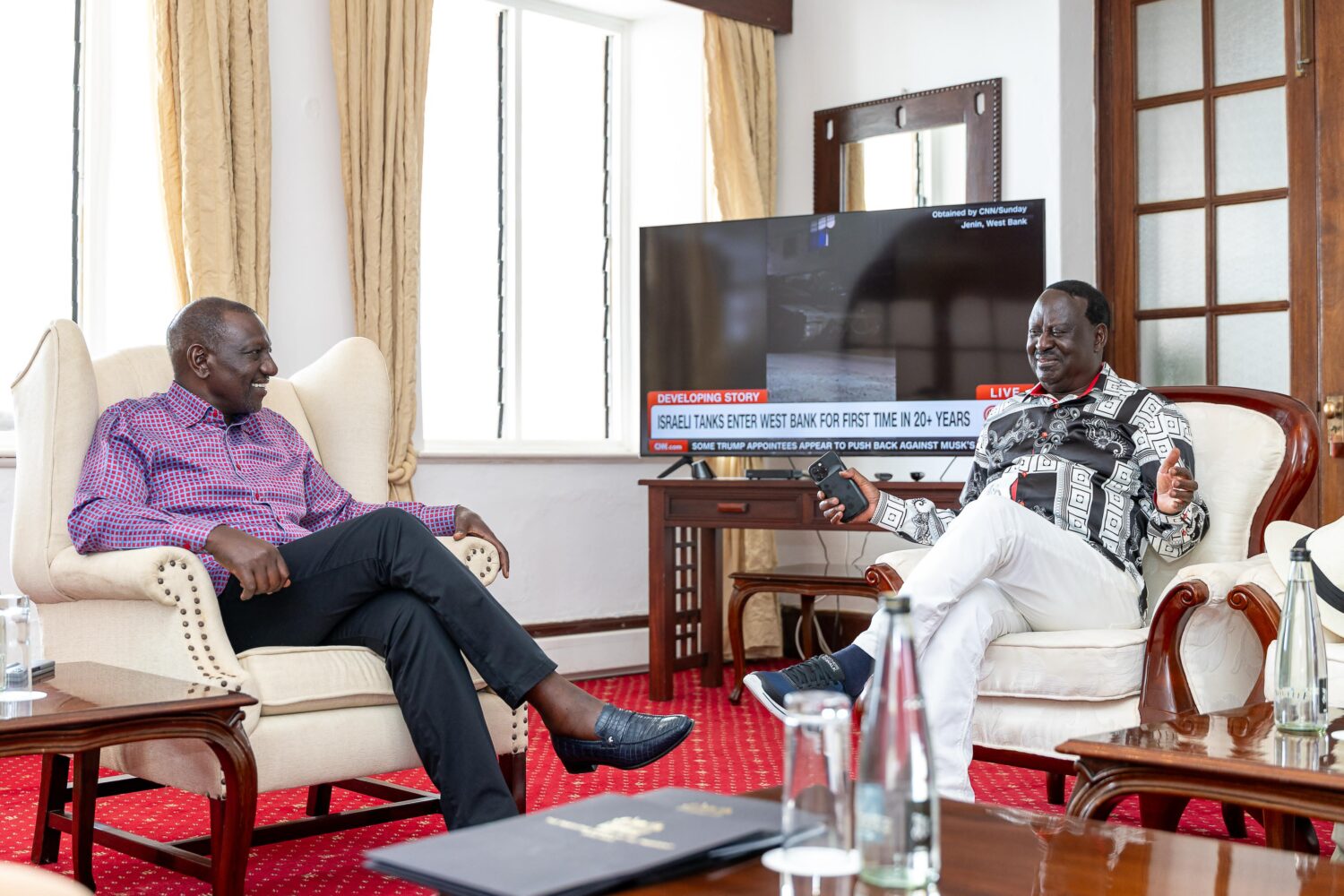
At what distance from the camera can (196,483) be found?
8.95 ft

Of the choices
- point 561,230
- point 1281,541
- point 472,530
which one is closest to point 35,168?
point 561,230

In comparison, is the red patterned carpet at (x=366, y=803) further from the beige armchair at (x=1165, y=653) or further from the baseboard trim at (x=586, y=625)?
the baseboard trim at (x=586, y=625)

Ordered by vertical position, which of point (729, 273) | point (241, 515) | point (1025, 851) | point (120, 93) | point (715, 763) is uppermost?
point (120, 93)

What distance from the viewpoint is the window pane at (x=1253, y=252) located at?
4242mm

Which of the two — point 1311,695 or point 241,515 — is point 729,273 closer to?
point 241,515

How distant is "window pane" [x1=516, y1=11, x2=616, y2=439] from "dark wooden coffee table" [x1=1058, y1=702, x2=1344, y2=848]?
351 cm

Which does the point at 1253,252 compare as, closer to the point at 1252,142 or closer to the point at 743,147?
the point at 1252,142

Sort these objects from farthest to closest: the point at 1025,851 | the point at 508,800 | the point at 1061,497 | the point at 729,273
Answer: the point at 729,273
the point at 1061,497
the point at 508,800
the point at 1025,851

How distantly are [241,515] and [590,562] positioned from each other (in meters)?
2.35

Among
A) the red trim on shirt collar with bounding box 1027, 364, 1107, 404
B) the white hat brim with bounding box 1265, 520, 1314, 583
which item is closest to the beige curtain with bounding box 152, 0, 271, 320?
the red trim on shirt collar with bounding box 1027, 364, 1107, 404

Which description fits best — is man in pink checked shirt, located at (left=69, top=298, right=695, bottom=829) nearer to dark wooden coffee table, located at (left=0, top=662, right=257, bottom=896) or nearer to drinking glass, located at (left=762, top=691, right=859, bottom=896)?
dark wooden coffee table, located at (left=0, top=662, right=257, bottom=896)

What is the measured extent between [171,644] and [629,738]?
0.80m

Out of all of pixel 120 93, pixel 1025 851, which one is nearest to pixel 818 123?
pixel 120 93

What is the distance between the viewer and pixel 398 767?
2.43 meters
